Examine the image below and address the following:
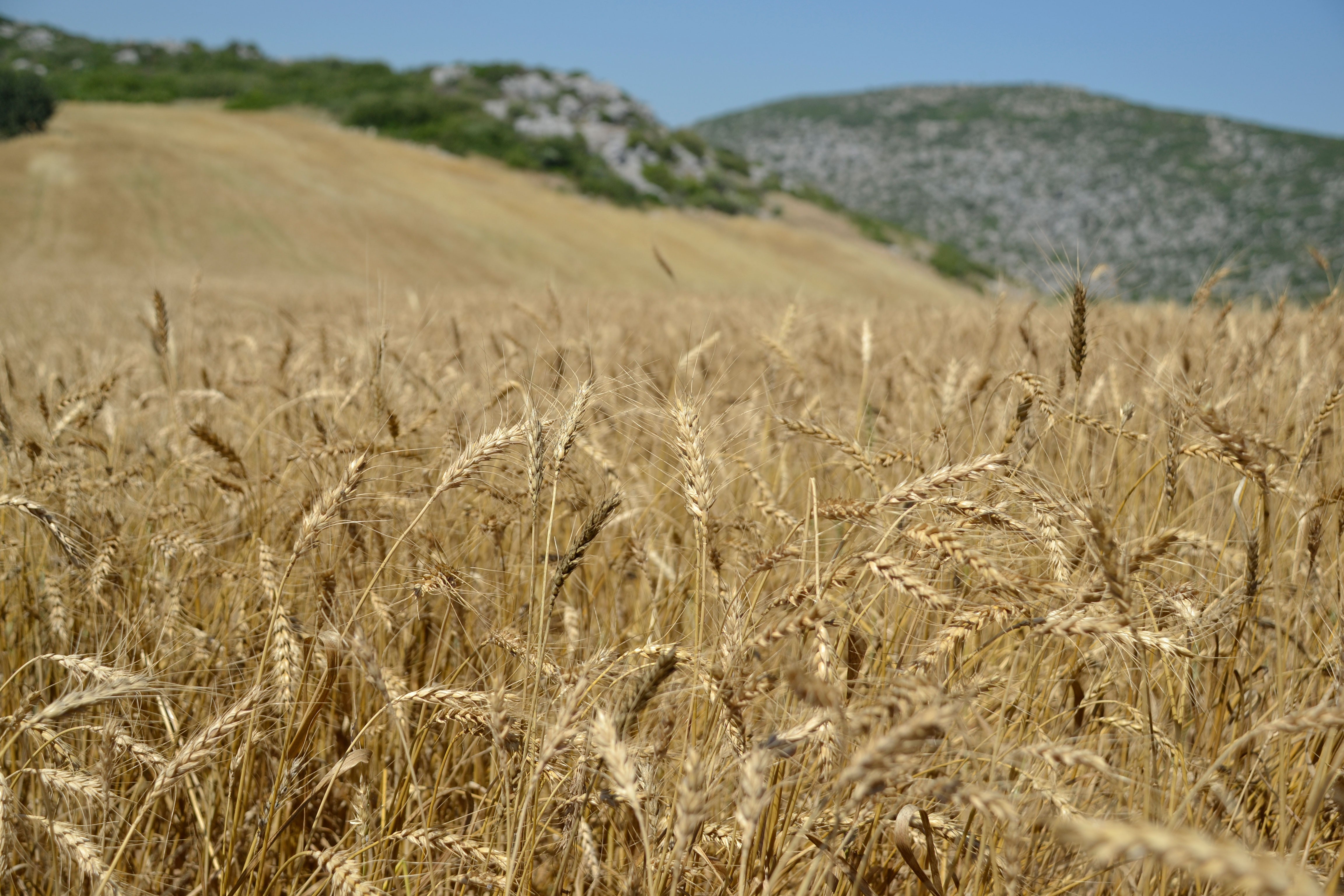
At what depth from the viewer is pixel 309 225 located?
27.0 m

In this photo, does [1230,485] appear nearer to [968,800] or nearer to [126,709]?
[968,800]

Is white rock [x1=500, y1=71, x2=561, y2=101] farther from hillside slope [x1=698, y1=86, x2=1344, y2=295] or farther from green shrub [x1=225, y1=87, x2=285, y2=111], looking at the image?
hillside slope [x1=698, y1=86, x2=1344, y2=295]

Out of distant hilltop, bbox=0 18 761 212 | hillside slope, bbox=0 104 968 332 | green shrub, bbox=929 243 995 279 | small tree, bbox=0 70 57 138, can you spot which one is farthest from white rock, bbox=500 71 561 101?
small tree, bbox=0 70 57 138

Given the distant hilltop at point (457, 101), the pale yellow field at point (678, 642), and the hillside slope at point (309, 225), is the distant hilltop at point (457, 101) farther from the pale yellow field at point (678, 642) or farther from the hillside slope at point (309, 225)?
the pale yellow field at point (678, 642)

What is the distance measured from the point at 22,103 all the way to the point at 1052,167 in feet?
321

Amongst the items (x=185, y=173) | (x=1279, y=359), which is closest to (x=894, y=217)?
(x=185, y=173)

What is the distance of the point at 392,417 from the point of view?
1.55m

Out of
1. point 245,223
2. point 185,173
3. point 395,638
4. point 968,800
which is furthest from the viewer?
point 185,173

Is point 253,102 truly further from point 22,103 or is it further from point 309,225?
point 309,225

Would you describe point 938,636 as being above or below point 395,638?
above

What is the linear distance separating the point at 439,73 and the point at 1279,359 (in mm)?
79165

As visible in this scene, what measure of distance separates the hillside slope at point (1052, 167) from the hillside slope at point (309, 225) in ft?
105

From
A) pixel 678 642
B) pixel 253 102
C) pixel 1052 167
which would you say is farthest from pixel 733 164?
pixel 678 642

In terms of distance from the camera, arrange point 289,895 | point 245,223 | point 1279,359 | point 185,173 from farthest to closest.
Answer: point 185,173 → point 245,223 → point 1279,359 → point 289,895
